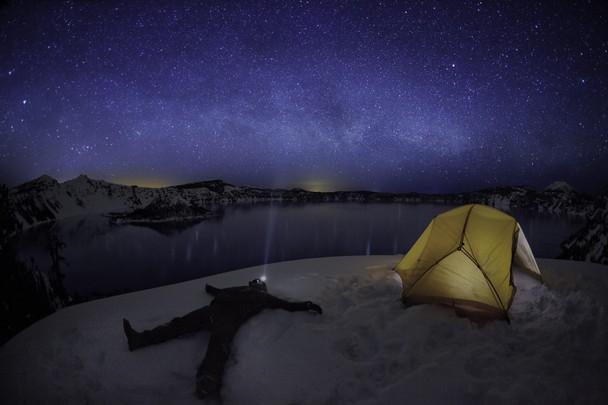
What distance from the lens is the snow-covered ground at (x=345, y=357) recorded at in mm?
3188

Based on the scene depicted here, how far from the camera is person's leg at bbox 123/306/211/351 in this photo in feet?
13.6

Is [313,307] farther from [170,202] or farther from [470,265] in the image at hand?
[170,202]

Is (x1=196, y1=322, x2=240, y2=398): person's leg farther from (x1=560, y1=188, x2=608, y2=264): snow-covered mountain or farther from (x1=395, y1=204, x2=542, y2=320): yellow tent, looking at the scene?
(x1=560, y1=188, x2=608, y2=264): snow-covered mountain

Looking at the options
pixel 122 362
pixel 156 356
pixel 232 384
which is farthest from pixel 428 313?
pixel 122 362

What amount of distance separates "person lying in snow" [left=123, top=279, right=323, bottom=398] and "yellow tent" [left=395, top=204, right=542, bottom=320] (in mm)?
2363

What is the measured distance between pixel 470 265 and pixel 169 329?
18.1 feet

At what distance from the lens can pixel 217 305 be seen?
4598 millimetres

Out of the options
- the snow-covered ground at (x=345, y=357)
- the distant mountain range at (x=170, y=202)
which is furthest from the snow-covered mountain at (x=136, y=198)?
the snow-covered ground at (x=345, y=357)

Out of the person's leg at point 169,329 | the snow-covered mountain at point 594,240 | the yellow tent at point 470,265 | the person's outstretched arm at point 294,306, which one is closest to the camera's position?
the person's leg at point 169,329

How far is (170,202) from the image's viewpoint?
6256 cm

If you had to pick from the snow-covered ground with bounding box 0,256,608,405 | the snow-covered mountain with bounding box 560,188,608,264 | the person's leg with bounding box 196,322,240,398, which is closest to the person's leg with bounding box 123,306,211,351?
the snow-covered ground with bounding box 0,256,608,405

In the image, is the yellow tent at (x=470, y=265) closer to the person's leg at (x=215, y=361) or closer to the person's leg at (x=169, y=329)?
the person's leg at (x=215, y=361)

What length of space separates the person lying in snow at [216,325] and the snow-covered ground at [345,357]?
0.14 metres

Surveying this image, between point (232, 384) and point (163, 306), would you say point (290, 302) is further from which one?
point (163, 306)
